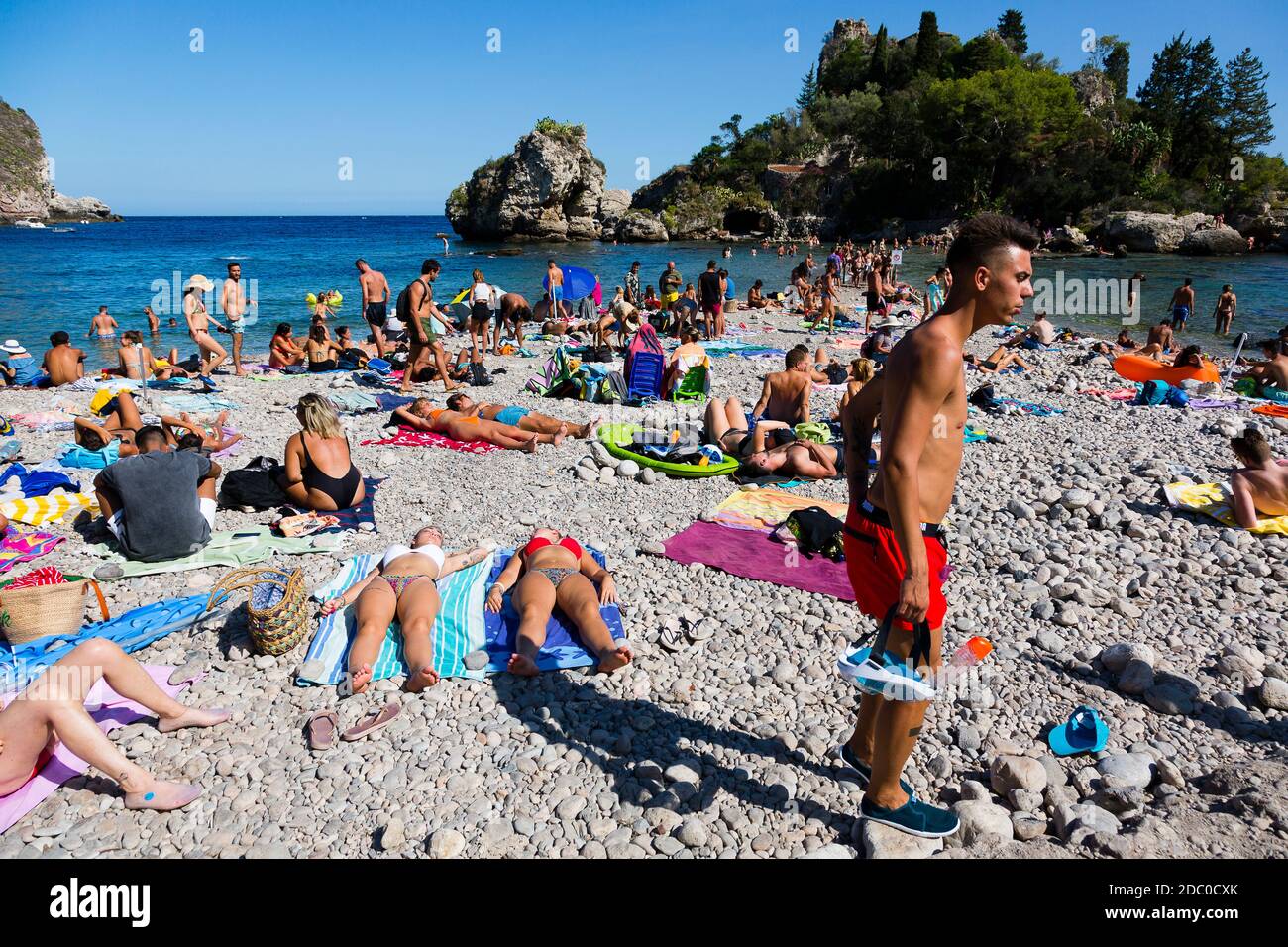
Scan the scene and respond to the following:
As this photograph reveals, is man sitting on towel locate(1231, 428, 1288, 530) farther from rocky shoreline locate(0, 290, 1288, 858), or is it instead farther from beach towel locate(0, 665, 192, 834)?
beach towel locate(0, 665, 192, 834)

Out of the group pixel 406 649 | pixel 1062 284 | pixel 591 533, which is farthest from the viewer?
pixel 1062 284

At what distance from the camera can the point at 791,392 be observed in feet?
26.4

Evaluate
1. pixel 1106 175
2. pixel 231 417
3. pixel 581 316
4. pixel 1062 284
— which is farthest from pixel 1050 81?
pixel 231 417

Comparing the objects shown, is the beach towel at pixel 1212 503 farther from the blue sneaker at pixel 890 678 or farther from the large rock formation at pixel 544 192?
the large rock formation at pixel 544 192

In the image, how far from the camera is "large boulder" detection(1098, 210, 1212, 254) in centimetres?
4184

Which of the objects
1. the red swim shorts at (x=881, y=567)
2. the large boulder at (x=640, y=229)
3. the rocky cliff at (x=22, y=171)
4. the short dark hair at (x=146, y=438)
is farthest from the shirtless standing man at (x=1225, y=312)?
the rocky cliff at (x=22, y=171)

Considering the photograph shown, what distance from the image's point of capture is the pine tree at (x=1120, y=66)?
66.1m

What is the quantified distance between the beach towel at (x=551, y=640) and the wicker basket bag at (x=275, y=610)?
1012 millimetres

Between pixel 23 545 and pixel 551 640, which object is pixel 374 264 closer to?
pixel 23 545

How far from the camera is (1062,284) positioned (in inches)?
1143

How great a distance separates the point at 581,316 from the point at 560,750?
50.2 feet

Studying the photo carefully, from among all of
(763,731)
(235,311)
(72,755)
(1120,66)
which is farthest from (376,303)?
(1120,66)

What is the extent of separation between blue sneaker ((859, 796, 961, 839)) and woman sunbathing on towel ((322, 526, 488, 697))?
2.20m
